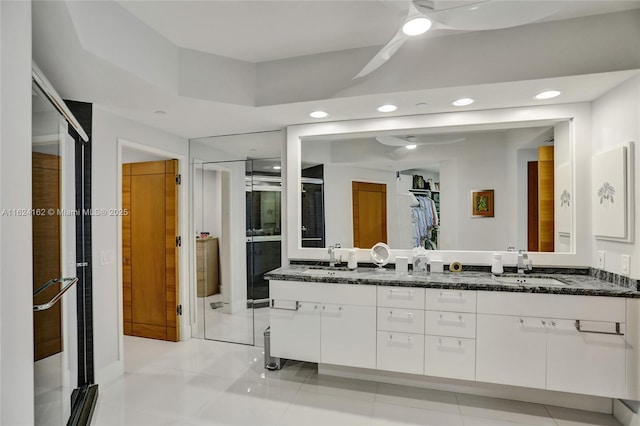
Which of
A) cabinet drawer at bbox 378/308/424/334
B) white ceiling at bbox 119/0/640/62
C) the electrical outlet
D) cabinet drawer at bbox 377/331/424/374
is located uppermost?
white ceiling at bbox 119/0/640/62

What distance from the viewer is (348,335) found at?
275cm

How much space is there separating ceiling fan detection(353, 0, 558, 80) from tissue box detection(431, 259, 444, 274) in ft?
6.10

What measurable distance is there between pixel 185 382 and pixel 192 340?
103 centimetres

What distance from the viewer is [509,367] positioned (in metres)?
2.42

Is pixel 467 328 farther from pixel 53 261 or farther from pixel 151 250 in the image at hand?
pixel 151 250

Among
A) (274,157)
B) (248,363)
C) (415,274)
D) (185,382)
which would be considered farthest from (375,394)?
(274,157)

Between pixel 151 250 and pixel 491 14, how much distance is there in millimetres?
3768

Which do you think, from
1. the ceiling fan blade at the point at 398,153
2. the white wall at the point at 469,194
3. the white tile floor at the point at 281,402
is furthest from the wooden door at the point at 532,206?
the white tile floor at the point at 281,402

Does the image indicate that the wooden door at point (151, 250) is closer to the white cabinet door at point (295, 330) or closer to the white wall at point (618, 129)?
the white cabinet door at point (295, 330)

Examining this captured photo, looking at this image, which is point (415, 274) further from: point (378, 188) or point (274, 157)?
point (274, 157)

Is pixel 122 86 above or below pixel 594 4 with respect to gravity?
below

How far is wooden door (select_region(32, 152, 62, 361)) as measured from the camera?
173 centimetres

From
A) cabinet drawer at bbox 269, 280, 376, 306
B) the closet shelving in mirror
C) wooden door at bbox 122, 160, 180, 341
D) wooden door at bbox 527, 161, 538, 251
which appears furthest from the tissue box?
wooden door at bbox 122, 160, 180, 341
